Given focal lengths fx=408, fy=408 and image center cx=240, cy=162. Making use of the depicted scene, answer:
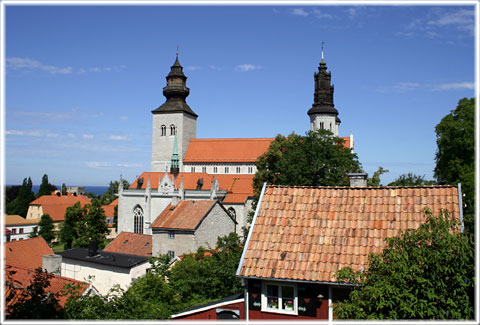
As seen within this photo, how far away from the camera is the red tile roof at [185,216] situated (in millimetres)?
34125

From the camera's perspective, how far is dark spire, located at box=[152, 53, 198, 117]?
63938mm

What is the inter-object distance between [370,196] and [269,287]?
397 centimetres

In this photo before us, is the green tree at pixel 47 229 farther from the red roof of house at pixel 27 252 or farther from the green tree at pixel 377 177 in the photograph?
the green tree at pixel 377 177

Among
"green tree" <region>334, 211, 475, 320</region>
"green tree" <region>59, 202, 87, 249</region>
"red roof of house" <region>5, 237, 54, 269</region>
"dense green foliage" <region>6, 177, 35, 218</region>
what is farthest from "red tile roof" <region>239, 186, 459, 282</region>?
"dense green foliage" <region>6, 177, 35, 218</region>

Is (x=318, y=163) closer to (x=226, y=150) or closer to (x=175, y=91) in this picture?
(x=226, y=150)

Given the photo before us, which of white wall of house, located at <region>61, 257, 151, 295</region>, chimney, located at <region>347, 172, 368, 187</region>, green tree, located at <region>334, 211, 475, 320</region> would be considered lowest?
white wall of house, located at <region>61, 257, 151, 295</region>

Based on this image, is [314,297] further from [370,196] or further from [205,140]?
[205,140]

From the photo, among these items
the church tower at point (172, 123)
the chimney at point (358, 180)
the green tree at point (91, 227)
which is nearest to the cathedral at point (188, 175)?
the church tower at point (172, 123)

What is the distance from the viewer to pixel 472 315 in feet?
24.6

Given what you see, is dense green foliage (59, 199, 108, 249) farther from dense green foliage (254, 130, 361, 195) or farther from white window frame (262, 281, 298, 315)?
white window frame (262, 281, 298, 315)

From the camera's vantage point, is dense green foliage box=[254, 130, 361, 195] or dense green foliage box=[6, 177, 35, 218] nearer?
dense green foliage box=[254, 130, 361, 195]

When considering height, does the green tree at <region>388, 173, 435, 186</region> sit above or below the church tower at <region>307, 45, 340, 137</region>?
below

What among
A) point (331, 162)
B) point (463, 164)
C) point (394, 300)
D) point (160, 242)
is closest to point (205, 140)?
point (160, 242)

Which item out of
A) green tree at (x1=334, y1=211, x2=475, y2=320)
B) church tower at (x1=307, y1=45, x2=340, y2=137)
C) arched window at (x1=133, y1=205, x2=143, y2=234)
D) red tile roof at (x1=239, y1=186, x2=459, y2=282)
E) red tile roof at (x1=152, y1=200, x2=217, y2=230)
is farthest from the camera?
church tower at (x1=307, y1=45, x2=340, y2=137)
